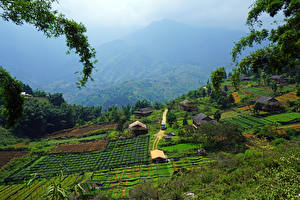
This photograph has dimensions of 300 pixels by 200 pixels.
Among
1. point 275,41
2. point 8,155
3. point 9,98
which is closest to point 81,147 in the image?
point 8,155

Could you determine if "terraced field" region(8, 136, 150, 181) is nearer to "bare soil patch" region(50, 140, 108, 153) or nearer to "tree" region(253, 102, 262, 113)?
"bare soil patch" region(50, 140, 108, 153)

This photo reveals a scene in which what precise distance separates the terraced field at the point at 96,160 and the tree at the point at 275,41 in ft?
81.3

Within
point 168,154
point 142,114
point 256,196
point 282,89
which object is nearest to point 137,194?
point 256,196

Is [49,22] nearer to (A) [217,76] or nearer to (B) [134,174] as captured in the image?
(A) [217,76]

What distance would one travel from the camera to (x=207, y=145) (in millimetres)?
28984

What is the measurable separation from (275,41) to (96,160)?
34.1 metres

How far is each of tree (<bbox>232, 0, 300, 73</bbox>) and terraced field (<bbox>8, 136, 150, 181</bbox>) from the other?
24.8 meters

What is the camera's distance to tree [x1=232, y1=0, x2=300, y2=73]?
612 cm

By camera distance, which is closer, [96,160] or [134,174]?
[134,174]

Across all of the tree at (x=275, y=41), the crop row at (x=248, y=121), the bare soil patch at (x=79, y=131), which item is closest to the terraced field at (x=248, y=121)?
the crop row at (x=248, y=121)

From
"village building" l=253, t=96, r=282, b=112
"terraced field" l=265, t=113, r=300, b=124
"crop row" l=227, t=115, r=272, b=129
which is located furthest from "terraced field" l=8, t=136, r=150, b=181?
"village building" l=253, t=96, r=282, b=112

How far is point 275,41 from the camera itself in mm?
7426

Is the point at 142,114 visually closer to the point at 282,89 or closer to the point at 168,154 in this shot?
the point at 168,154

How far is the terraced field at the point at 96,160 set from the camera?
94.1 feet
